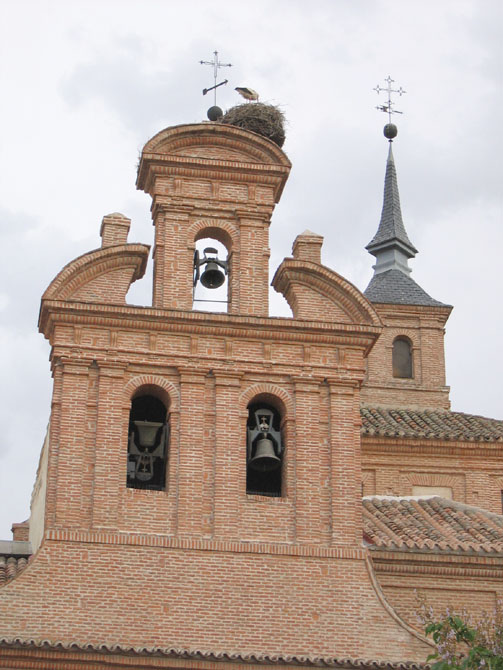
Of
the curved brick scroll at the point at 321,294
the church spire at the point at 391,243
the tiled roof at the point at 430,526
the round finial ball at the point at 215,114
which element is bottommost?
the tiled roof at the point at 430,526

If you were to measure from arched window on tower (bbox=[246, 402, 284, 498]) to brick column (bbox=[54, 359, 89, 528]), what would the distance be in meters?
2.27

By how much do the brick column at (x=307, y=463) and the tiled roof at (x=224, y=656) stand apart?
66.7 inches

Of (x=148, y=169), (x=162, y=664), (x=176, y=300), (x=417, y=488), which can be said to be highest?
(x=148, y=169)

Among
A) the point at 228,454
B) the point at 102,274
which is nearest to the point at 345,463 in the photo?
the point at 228,454

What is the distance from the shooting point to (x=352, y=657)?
695 inches

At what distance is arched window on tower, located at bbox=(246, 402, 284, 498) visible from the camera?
19.0m

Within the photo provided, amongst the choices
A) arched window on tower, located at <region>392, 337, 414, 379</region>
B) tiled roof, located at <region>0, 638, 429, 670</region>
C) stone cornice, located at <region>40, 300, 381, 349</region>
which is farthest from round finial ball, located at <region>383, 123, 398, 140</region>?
tiled roof, located at <region>0, 638, 429, 670</region>

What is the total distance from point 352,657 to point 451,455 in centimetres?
645

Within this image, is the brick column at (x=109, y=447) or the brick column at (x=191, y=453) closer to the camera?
the brick column at (x=109, y=447)

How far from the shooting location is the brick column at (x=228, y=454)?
18406mm

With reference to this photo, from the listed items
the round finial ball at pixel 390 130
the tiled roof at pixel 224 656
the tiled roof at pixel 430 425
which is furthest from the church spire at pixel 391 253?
the tiled roof at pixel 224 656

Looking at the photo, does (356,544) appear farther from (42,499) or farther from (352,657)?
(42,499)

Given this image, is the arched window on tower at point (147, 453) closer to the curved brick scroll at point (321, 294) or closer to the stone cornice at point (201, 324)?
the stone cornice at point (201, 324)

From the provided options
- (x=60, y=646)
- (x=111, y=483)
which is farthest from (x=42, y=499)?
(x=60, y=646)
